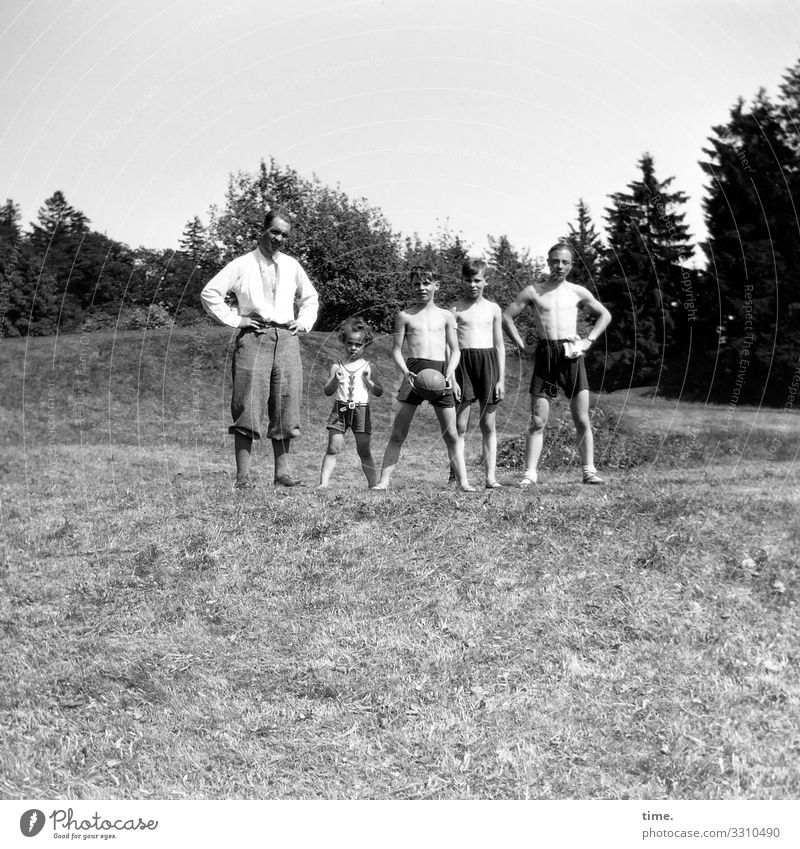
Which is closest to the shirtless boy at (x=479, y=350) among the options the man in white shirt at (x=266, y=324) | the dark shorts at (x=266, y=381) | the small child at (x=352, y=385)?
the small child at (x=352, y=385)

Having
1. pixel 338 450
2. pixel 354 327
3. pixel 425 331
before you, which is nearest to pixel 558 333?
pixel 425 331

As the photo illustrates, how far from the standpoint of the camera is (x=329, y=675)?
6.37 m

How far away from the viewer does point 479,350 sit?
31.8 ft

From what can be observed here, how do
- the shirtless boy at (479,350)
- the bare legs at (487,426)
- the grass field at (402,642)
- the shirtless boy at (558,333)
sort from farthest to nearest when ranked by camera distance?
the shirtless boy at (558,333), the bare legs at (487,426), the shirtless boy at (479,350), the grass field at (402,642)

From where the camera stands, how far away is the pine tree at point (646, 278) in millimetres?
10867

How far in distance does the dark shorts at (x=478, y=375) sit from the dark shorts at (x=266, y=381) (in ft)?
5.43

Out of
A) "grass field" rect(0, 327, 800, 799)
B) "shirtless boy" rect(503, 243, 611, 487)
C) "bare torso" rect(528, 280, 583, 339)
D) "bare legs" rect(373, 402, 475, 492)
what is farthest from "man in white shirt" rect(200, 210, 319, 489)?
"bare torso" rect(528, 280, 583, 339)

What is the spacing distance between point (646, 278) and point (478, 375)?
28.4ft

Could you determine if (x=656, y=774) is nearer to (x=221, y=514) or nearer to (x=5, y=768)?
(x=5, y=768)

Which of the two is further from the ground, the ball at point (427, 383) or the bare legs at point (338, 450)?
the ball at point (427, 383)

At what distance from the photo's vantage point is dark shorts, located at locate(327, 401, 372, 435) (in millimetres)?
10023

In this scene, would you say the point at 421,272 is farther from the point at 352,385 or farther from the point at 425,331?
the point at 352,385

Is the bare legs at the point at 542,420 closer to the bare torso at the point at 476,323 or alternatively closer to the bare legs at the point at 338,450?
the bare torso at the point at 476,323
